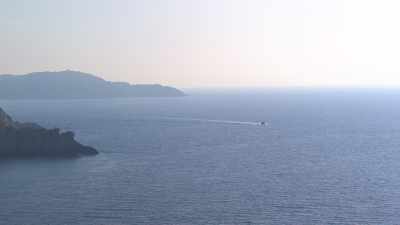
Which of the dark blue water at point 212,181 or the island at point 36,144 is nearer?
the dark blue water at point 212,181

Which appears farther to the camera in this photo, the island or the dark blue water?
the island

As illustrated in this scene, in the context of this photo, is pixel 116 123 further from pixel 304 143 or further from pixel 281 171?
pixel 281 171

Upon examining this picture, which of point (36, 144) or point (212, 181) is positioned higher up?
point (36, 144)

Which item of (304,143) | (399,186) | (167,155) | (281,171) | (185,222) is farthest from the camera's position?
(304,143)

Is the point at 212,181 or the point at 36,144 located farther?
the point at 36,144

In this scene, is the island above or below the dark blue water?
above

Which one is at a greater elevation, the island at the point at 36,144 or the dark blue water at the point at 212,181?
the island at the point at 36,144

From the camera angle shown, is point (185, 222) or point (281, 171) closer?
point (185, 222)

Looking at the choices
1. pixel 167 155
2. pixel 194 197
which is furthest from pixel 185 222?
pixel 167 155
